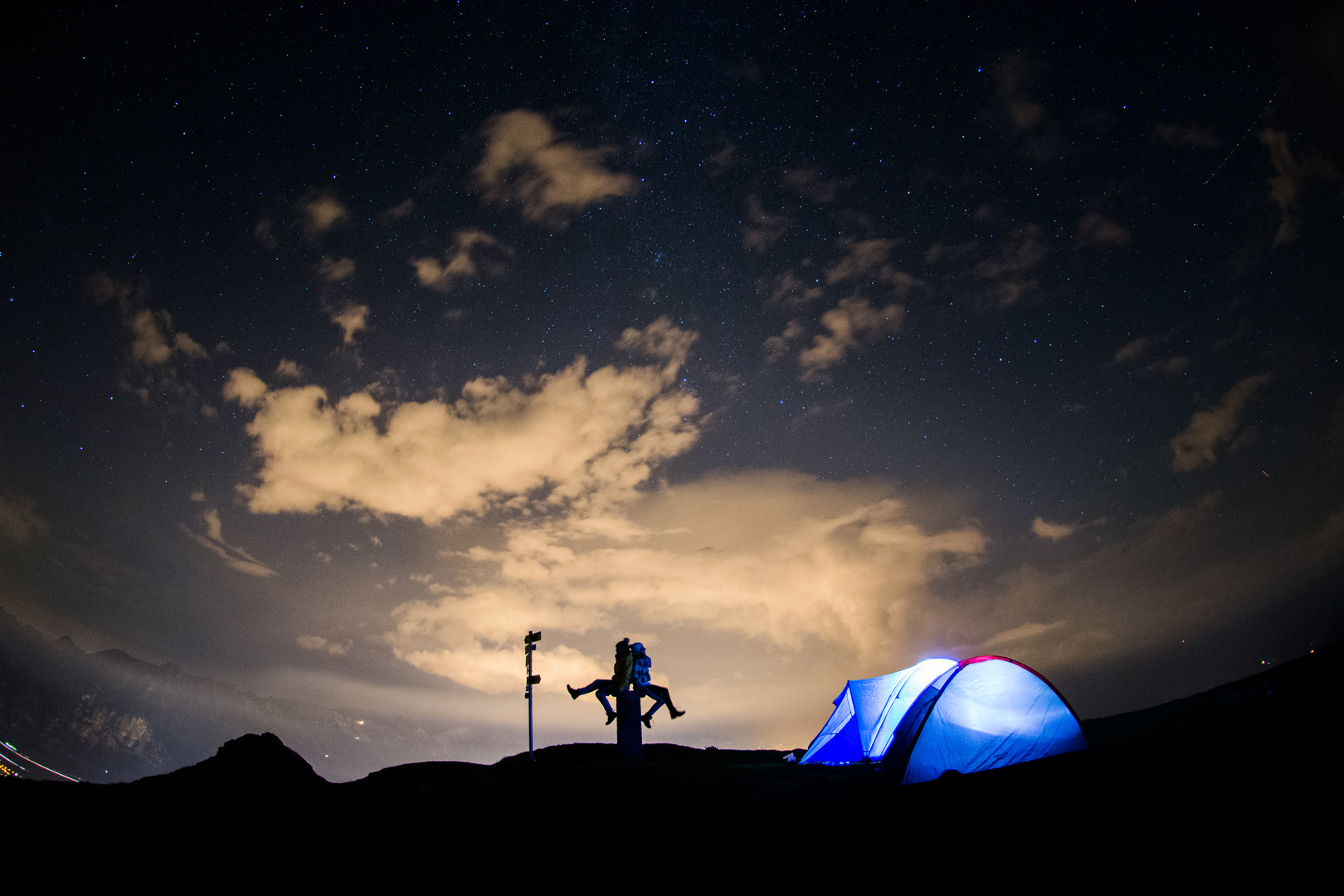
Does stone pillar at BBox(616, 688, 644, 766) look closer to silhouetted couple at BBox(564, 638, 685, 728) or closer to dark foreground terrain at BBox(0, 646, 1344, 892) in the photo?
silhouetted couple at BBox(564, 638, 685, 728)

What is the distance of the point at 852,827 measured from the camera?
867cm

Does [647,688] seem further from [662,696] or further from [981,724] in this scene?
[981,724]

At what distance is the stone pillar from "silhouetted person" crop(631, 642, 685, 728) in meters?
0.22

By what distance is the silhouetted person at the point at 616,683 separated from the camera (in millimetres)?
15945

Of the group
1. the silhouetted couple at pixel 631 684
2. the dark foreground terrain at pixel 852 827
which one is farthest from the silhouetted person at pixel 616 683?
the dark foreground terrain at pixel 852 827

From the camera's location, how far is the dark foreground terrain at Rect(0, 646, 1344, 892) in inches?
255

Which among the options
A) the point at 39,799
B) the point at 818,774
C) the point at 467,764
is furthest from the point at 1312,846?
the point at 467,764

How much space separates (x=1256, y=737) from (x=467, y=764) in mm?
22841

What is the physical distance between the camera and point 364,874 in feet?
Result: 25.1

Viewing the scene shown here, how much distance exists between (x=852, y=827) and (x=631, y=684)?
8.23 m

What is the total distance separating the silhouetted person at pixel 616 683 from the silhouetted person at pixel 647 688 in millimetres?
176

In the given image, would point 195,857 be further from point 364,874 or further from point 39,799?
point 39,799

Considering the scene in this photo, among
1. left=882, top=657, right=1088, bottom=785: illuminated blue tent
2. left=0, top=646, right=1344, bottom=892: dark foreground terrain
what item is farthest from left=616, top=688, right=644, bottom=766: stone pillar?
left=882, top=657, right=1088, bottom=785: illuminated blue tent

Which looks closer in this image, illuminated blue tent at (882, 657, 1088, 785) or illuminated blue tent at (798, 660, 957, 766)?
illuminated blue tent at (882, 657, 1088, 785)
